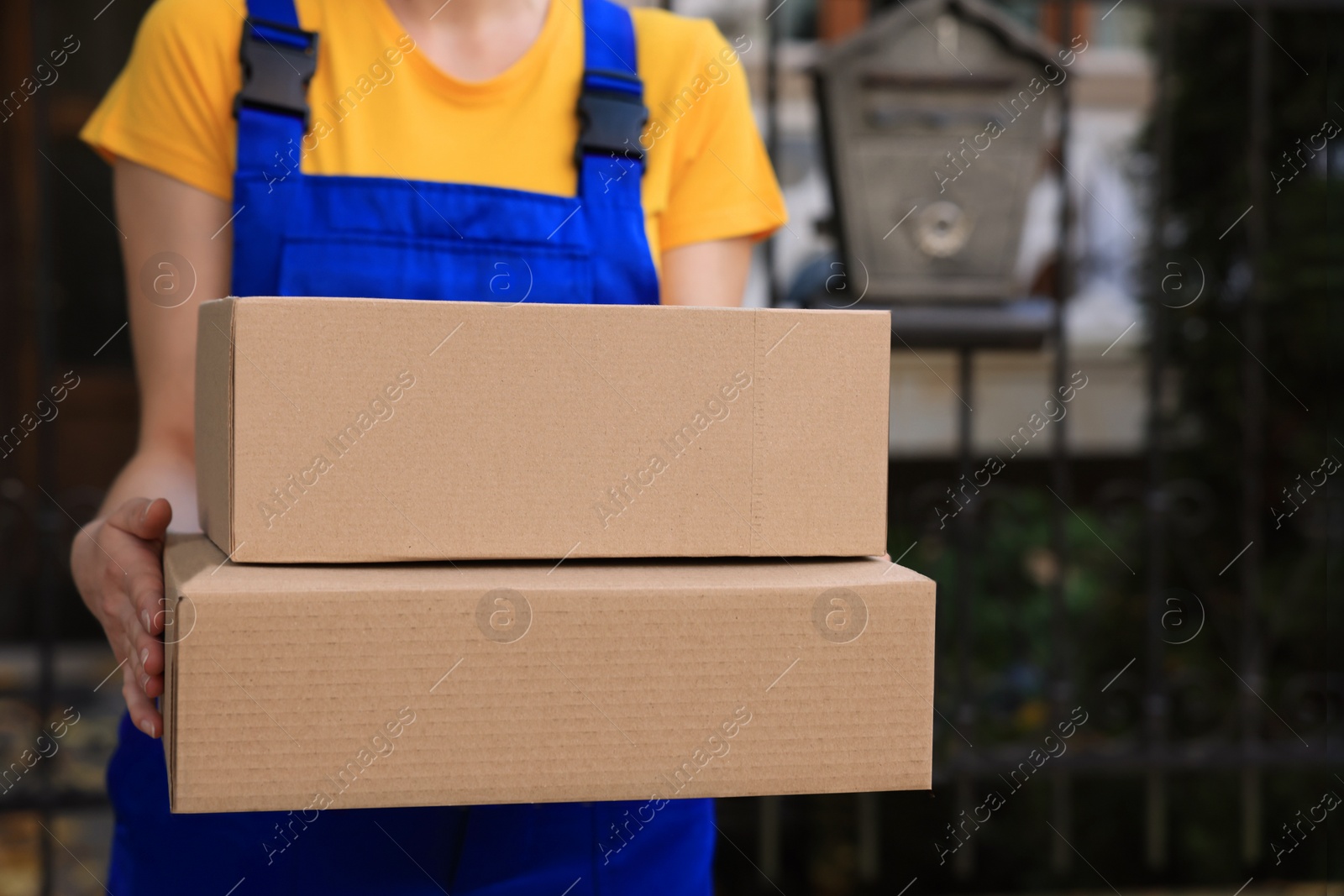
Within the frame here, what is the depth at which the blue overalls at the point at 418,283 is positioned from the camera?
3.49ft

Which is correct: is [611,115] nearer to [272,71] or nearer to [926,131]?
[272,71]

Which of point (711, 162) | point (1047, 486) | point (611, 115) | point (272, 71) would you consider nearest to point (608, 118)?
point (611, 115)

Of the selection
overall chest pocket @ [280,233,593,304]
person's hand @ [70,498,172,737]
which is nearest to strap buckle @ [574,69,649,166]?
overall chest pocket @ [280,233,593,304]

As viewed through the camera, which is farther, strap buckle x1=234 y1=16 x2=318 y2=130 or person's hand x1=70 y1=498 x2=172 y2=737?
strap buckle x1=234 y1=16 x2=318 y2=130

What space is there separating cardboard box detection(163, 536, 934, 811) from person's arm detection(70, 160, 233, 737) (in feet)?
0.65

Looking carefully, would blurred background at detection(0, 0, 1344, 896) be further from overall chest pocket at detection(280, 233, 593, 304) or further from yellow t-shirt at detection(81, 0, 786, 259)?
overall chest pocket at detection(280, 233, 593, 304)

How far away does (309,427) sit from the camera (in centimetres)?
87

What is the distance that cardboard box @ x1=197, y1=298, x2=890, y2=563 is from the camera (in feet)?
2.86

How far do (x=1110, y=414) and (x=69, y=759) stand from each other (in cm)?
466

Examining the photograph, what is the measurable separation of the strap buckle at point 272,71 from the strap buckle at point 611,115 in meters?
0.27

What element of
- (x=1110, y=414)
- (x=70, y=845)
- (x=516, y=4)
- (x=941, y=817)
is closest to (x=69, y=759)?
(x=70, y=845)

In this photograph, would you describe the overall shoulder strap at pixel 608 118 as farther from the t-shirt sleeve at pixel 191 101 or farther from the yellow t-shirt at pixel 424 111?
the t-shirt sleeve at pixel 191 101

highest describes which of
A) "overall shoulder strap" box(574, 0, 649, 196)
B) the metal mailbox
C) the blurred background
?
"overall shoulder strap" box(574, 0, 649, 196)

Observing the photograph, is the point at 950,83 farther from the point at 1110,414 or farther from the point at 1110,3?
the point at 1110,414
